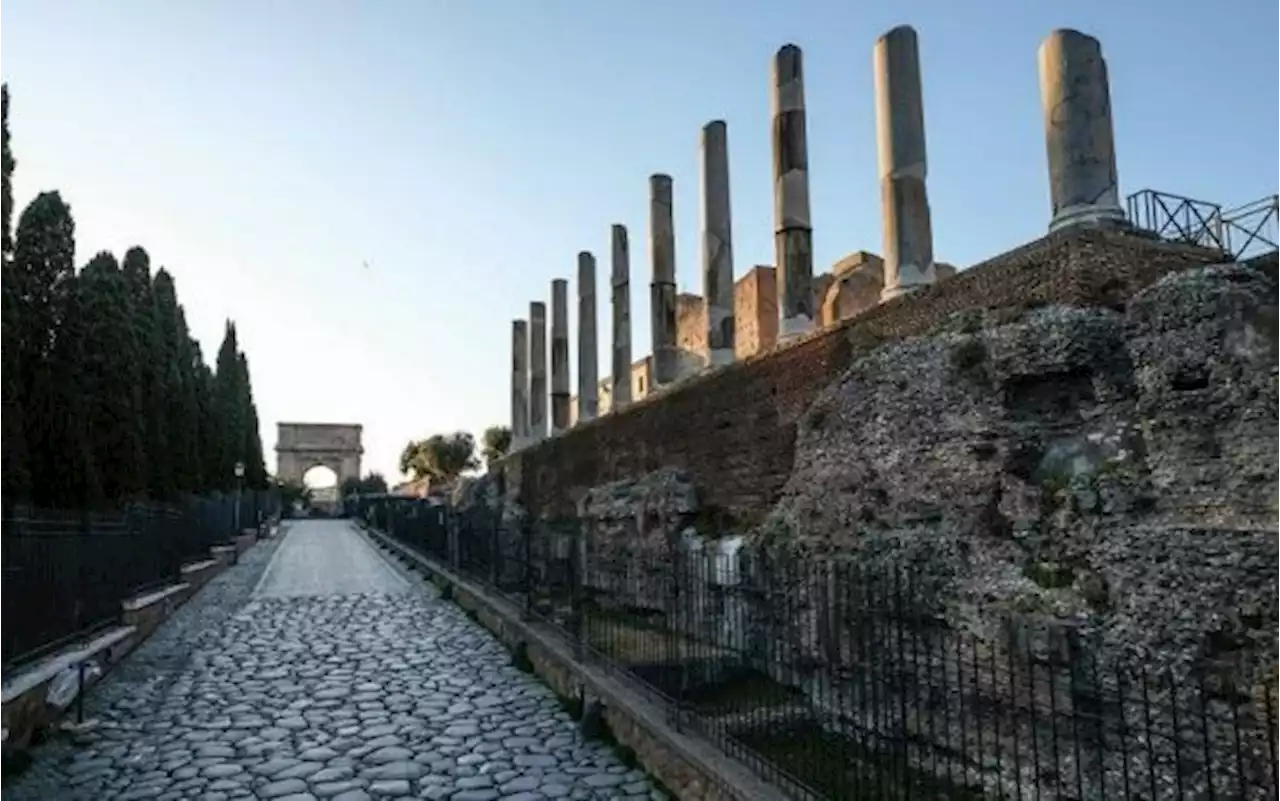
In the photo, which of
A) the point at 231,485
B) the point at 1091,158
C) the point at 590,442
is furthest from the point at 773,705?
the point at 231,485

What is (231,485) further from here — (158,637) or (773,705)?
(773,705)

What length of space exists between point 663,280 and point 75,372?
9902 millimetres

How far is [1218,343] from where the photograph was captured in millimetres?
4898

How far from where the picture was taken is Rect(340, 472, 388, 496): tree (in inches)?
2889

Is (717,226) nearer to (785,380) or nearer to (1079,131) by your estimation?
(785,380)

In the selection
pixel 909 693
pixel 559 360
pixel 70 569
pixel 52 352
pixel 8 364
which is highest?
pixel 559 360

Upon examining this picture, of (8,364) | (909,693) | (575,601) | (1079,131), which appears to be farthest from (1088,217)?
(8,364)

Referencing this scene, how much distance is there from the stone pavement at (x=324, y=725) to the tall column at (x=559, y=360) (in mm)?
12024

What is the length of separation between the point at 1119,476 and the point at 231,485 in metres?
34.1

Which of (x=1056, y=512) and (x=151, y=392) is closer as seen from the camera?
(x=1056, y=512)

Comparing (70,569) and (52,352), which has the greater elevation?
(52,352)

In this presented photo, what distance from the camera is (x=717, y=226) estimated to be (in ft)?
52.1

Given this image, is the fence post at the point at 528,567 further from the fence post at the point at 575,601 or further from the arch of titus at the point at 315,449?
the arch of titus at the point at 315,449

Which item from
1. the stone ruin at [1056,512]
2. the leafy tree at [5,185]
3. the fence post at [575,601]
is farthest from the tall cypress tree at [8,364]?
the stone ruin at [1056,512]
